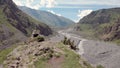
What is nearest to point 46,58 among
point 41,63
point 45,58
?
point 45,58

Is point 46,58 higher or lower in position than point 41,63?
higher

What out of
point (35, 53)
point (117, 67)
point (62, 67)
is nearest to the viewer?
point (62, 67)

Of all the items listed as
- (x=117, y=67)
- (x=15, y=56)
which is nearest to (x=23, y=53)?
(x=15, y=56)

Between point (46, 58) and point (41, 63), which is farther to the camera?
point (46, 58)

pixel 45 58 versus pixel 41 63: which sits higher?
pixel 45 58

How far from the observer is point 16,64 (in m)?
45.5

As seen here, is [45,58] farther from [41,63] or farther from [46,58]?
[41,63]

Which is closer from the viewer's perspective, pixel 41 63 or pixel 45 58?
pixel 41 63

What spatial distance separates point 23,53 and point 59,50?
19.8ft

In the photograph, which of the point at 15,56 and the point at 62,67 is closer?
the point at 62,67

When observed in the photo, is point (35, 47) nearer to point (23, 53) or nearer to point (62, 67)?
point (23, 53)

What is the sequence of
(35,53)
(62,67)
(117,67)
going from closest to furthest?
(62,67), (35,53), (117,67)

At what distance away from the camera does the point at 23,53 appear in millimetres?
47438

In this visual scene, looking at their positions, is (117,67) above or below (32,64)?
below
